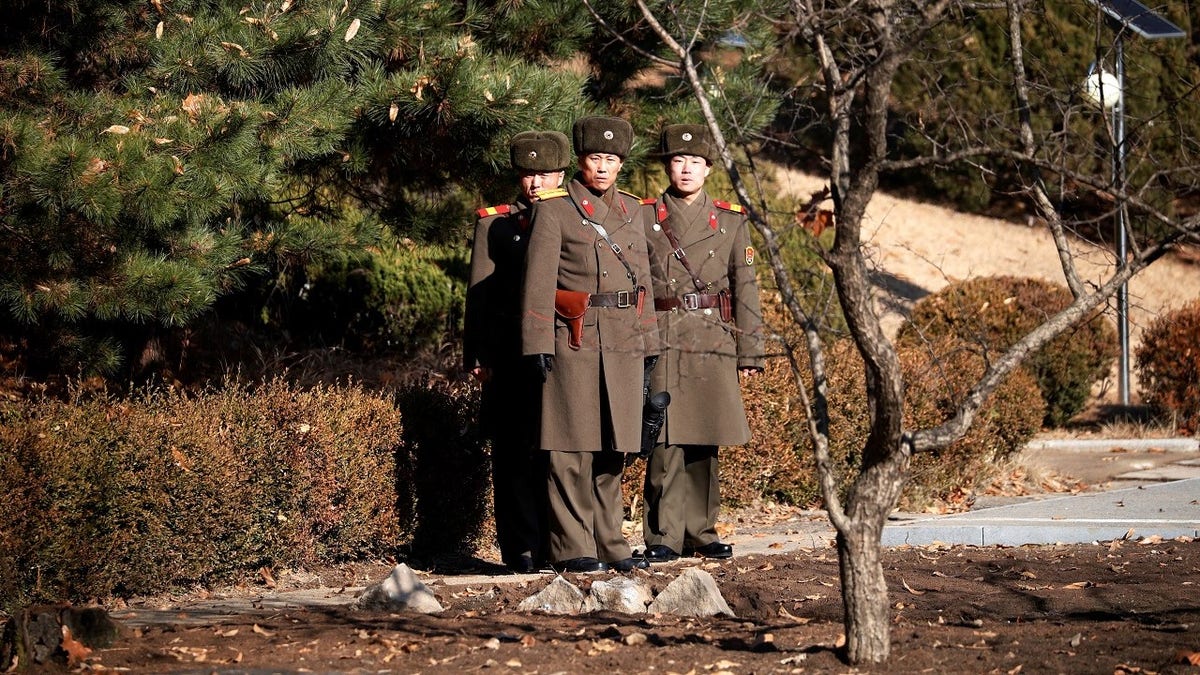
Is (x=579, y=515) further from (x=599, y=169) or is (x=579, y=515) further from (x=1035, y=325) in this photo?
(x=1035, y=325)

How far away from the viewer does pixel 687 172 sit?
24.3 ft

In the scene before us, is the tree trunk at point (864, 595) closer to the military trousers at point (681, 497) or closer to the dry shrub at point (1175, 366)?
the military trousers at point (681, 497)

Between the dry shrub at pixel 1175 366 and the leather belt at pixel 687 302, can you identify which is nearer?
A: the leather belt at pixel 687 302

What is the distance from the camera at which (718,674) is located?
436cm

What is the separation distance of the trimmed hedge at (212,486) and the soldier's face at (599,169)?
4.75 feet

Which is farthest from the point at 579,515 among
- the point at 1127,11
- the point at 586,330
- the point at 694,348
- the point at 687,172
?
the point at 1127,11

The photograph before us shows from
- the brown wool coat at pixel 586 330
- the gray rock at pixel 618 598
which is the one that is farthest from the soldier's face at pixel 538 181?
the gray rock at pixel 618 598

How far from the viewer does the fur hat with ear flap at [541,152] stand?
7.08 m

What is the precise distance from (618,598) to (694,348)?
6.51 ft

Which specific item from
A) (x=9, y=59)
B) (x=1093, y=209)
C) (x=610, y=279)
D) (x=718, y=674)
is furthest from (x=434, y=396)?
(x=1093, y=209)

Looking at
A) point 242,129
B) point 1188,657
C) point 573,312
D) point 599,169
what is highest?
point 242,129

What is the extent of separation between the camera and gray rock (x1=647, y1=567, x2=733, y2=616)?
548 cm

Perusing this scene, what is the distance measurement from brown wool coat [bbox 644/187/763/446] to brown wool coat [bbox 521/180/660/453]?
1.13 ft

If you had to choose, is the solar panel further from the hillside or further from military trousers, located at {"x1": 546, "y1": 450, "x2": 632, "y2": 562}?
the hillside
